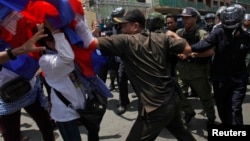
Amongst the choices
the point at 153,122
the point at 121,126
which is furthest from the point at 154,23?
the point at 153,122

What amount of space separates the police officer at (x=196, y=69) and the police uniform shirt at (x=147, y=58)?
183 cm

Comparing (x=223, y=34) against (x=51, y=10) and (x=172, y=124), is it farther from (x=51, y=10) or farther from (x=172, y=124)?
(x=51, y=10)

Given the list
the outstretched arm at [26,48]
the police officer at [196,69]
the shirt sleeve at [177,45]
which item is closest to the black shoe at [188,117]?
the police officer at [196,69]

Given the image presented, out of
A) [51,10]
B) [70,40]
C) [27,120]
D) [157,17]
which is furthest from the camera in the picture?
[27,120]

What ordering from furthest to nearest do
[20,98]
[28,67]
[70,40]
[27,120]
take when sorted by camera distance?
[27,120]
[20,98]
[28,67]
[70,40]

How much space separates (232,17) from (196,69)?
123 cm

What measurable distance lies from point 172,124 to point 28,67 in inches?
53.0

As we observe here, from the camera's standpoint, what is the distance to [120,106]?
5.88 m

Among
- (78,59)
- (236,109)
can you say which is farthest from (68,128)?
(236,109)

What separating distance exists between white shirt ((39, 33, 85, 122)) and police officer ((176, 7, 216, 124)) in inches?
89.6

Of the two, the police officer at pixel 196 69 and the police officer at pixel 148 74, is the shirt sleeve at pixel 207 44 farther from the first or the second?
the police officer at pixel 148 74

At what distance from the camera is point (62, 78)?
2734 mm

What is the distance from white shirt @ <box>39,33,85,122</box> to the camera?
2.56 metres

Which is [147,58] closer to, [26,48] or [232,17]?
[26,48]
